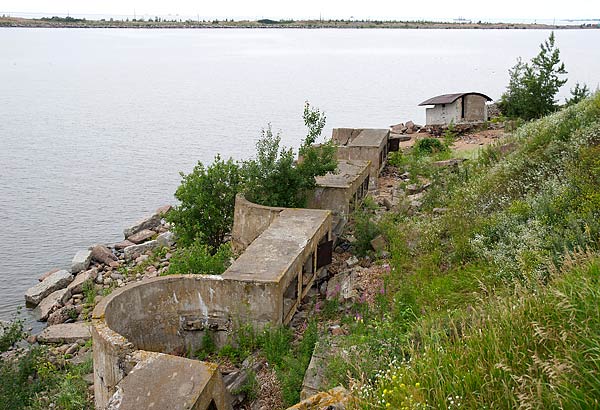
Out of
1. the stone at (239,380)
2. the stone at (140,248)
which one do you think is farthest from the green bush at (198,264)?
the stone at (140,248)

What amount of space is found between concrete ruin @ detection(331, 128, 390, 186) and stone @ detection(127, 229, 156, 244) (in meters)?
6.41

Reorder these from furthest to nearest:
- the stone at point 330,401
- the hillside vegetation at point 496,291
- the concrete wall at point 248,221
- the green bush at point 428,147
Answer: the green bush at point 428,147, the concrete wall at point 248,221, the stone at point 330,401, the hillside vegetation at point 496,291

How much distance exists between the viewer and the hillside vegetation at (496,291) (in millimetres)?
5129

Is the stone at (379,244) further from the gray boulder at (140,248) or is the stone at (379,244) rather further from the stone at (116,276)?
the gray boulder at (140,248)

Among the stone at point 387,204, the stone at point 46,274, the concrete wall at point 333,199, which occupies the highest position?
the concrete wall at point 333,199

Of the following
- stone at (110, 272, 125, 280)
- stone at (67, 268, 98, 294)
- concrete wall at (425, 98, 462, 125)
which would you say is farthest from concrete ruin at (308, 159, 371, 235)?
concrete wall at (425, 98, 462, 125)

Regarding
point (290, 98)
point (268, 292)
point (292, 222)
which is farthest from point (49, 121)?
point (268, 292)

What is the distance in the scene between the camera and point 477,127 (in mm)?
27531

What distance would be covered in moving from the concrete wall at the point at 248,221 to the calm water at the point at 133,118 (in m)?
6.91

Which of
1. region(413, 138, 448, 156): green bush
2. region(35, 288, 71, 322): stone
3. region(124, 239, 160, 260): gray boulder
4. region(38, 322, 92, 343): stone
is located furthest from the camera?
region(413, 138, 448, 156): green bush

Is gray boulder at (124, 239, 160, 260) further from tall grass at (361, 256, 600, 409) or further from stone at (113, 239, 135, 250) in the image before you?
tall grass at (361, 256, 600, 409)

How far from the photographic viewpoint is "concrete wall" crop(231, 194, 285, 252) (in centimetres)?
1277

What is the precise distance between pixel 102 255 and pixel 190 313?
922cm

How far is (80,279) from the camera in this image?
16.4m
